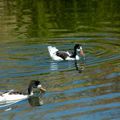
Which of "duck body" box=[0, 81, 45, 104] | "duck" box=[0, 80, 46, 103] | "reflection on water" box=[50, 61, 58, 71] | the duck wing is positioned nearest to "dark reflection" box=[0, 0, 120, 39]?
the duck wing

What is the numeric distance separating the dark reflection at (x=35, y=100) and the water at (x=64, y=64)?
0.31 ft

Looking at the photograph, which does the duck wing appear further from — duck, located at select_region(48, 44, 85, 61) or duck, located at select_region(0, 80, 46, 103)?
duck, located at select_region(0, 80, 46, 103)

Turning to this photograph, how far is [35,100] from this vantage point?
21.9m

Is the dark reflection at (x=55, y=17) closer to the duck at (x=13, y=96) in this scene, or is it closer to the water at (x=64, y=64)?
the water at (x=64, y=64)

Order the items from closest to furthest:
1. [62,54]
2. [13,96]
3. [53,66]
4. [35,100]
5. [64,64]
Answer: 1. [13,96]
2. [35,100]
3. [53,66]
4. [64,64]
5. [62,54]

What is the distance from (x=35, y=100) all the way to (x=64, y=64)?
6.54 metres

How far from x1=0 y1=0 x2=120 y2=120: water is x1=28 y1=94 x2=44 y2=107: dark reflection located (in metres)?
0.09

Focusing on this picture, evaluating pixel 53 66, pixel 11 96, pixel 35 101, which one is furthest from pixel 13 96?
pixel 53 66

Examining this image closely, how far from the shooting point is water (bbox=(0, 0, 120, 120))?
784 inches

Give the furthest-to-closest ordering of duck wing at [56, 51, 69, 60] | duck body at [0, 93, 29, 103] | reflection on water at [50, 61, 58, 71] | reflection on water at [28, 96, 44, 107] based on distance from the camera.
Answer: duck wing at [56, 51, 69, 60] < reflection on water at [50, 61, 58, 71] < duck body at [0, 93, 29, 103] < reflection on water at [28, 96, 44, 107]

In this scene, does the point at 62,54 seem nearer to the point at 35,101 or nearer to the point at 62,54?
the point at 62,54

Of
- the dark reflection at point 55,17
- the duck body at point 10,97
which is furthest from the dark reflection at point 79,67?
the dark reflection at point 55,17

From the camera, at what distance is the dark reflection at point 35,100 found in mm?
21084

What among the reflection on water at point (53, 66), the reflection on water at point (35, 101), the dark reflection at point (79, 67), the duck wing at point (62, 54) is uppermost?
the duck wing at point (62, 54)
